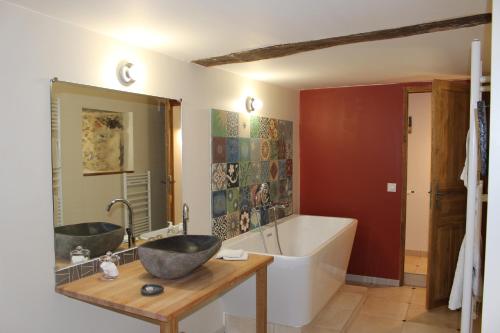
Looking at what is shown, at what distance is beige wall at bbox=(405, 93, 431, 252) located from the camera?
562 cm

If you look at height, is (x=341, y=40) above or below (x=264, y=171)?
above

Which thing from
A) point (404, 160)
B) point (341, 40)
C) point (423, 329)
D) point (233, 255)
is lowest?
point (423, 329)

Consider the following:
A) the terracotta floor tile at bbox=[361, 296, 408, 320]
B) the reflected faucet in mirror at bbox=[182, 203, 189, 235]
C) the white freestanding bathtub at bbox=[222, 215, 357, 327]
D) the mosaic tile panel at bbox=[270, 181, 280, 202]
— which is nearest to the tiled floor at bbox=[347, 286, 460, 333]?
the terracotta floor tile at bbox=[361, 296, 408, 320]

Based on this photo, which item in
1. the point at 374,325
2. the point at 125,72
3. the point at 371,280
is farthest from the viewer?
the point at 371,280

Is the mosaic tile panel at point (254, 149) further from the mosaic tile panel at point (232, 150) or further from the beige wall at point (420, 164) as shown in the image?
the beige wall at point (420, 164)

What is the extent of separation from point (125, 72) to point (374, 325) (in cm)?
294

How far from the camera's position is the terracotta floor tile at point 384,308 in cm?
393

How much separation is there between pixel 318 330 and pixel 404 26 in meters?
2.34

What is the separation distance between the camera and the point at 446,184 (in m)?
3.83

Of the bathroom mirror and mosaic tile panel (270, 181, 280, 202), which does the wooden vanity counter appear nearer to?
the bathroom mirror

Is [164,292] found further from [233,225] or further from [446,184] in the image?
[446,184]

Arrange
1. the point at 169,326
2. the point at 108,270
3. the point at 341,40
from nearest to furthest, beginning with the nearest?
the point at 169,326
the point at 108,270
the point at 341,40

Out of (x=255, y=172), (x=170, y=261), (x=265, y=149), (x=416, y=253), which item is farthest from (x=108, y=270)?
(x=416, y=253)

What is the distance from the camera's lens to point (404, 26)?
8.10ft
